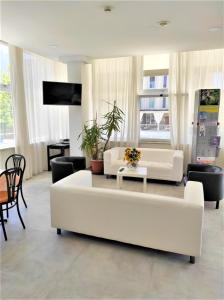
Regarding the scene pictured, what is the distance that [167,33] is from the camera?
3707 millimetres

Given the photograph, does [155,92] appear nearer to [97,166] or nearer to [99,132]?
[99,132]

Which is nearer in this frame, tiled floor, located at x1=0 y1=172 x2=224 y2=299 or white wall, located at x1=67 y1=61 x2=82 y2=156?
tiled floor, located at x1=0 y1=172 x2=224 y2=299

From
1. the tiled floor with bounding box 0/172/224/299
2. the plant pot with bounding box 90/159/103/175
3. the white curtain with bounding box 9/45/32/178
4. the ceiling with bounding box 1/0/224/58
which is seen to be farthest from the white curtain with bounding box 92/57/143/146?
the tiled floor with bounding box 0/172/224/299

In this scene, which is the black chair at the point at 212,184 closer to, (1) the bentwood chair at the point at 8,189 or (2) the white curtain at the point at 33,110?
(1) the bentwood chair at the point at 8,189

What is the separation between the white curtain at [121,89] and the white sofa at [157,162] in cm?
61

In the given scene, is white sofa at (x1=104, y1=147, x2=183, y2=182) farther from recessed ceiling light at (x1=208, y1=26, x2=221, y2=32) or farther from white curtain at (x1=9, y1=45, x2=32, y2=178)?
recessed ceiling light at (x1=208, y1=26, x2=221, y2=32)

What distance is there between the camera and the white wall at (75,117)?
5.51 metres

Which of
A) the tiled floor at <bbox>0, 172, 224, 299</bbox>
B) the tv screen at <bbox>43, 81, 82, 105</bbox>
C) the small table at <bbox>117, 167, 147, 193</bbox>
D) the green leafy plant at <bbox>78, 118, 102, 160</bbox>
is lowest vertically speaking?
the tiled floor at <bbox>0, 172, 224, 299</bbox>

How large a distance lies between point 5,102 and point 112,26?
270 cm

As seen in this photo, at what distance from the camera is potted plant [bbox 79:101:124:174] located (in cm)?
545

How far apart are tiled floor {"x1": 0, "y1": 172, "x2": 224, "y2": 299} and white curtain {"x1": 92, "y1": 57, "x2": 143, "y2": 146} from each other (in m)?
3.36

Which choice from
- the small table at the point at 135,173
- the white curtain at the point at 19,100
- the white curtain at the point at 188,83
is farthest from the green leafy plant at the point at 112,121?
the white curtain at the point at 19,100

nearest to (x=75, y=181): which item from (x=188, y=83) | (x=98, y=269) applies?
(x=98, y=269)

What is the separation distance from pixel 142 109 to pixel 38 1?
3713 millimetres
